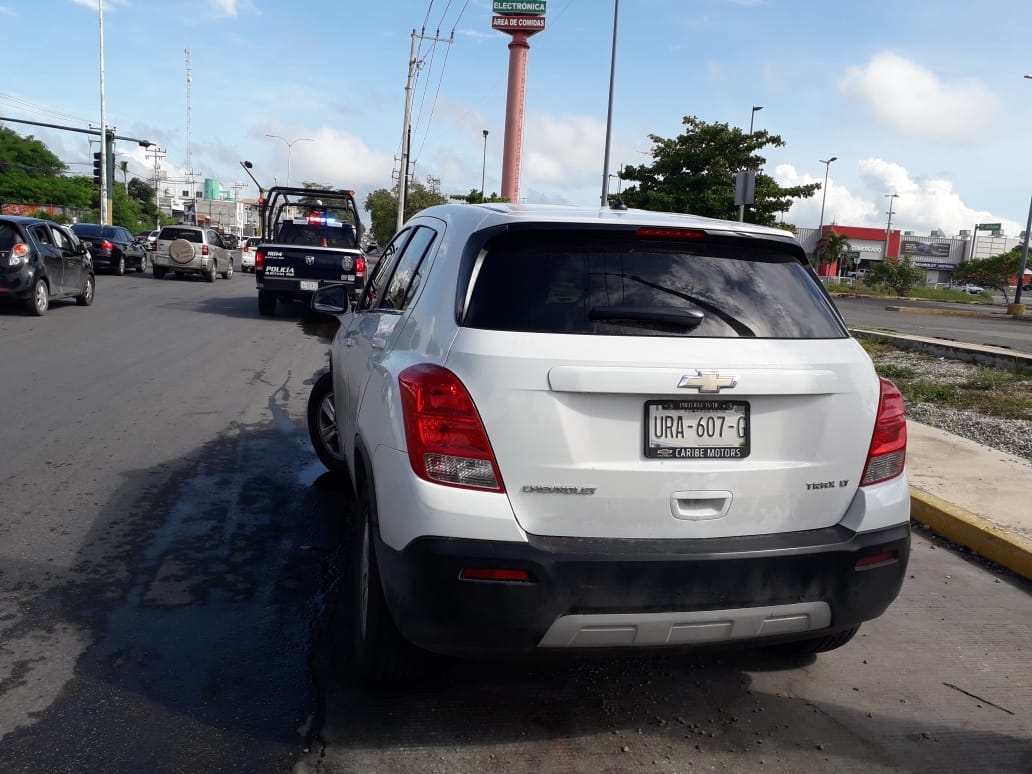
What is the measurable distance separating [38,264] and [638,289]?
14825mm

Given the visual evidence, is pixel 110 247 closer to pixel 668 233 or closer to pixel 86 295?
pixel 86 295

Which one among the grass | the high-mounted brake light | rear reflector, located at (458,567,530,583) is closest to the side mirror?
the high-mounted brake light

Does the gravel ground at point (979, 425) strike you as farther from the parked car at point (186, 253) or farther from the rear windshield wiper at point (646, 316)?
the parked car at point (186, 253)

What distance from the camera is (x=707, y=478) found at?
2.85m

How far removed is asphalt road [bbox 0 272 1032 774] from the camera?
9.70 ft

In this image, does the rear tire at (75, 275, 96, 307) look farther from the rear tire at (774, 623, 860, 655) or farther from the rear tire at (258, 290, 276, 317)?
the rear tire at (774, 623, 860, 655)

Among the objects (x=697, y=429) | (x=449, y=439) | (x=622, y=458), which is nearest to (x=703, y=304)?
(x=697, y=429)

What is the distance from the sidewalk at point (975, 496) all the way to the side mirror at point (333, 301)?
12.2ft

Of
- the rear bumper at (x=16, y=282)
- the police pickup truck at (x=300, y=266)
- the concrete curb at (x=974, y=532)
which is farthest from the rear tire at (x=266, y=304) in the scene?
the concrete curb at (x=974, y=532)

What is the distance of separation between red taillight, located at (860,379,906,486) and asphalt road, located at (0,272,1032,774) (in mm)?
915

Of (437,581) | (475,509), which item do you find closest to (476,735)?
(437,581)

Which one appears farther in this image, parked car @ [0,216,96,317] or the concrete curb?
parked car @ [0,216,96,317]

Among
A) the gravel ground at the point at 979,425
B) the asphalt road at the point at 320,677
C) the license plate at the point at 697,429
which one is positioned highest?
the license plate at the point at 697,429

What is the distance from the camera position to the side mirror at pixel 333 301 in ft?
17.7
